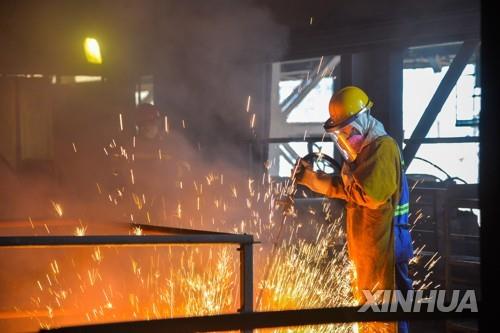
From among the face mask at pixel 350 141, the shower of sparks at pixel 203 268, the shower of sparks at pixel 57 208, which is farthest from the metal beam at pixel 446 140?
the shower of sparks at pixel 57 208

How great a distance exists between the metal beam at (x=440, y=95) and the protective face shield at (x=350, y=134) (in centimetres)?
187

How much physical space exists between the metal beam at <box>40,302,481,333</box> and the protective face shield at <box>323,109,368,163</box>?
188cm

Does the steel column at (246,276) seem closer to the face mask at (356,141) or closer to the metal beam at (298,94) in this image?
the face mask at (356,141)

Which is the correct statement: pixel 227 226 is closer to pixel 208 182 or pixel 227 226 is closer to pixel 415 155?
pixel 208 182

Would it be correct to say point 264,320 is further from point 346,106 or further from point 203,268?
point 203,268

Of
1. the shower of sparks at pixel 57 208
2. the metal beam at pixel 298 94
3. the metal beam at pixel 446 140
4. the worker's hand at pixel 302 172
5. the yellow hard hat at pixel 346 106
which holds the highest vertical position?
the metal beam at pixel 298 94

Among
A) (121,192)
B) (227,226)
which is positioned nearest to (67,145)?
(121,192)

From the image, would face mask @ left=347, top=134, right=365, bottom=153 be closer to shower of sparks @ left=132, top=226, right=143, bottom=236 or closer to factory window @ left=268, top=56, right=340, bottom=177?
shower of sparks @ left=132, top=226, right=143, bottom=236

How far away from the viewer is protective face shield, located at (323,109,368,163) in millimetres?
3455

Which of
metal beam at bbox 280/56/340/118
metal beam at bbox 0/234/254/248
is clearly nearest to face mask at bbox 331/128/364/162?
metal beam at bbox 0/234/254/248

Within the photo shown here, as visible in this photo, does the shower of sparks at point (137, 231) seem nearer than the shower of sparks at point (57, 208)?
Yes

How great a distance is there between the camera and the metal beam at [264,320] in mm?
1470

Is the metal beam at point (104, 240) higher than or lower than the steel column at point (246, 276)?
higher

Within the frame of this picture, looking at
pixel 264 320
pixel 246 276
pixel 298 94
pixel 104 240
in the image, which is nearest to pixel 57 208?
pixel 104 240
